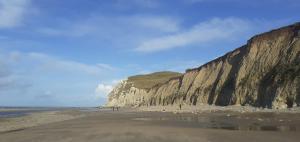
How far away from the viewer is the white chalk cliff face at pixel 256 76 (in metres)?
35.5

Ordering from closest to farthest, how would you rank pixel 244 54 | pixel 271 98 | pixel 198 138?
pixel 198 138 → pixel 271 98 → pixel 244 54

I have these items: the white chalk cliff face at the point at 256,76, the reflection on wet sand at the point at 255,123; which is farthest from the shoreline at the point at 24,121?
the white chalk cliff face at the point at 256,76

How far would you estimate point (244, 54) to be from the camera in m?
53.7

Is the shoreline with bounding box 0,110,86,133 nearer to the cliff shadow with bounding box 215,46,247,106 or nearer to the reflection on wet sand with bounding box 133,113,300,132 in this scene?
the reflection on wet sand with bounding box 133,113,300,132

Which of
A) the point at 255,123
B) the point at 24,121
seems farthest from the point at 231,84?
the point at 255,123

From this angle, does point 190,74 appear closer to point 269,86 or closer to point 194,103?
point 194,103

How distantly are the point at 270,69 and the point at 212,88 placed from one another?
18.3m

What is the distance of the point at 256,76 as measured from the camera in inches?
1768

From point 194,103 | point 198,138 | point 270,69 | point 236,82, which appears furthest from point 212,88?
point 198,138

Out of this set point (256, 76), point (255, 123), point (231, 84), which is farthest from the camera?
point (231, 84)

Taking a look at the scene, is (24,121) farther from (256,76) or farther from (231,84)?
(231,84)

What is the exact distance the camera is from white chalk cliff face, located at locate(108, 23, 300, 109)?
35.5 metres

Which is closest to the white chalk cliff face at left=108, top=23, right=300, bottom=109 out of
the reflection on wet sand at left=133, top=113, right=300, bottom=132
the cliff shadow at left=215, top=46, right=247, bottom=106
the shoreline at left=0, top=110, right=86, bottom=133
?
the cliff shadow at left=215, top=46, right=247, bottom=106

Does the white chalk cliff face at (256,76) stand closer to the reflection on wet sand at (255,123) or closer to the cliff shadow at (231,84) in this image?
the cliff shadow at (231,84)
